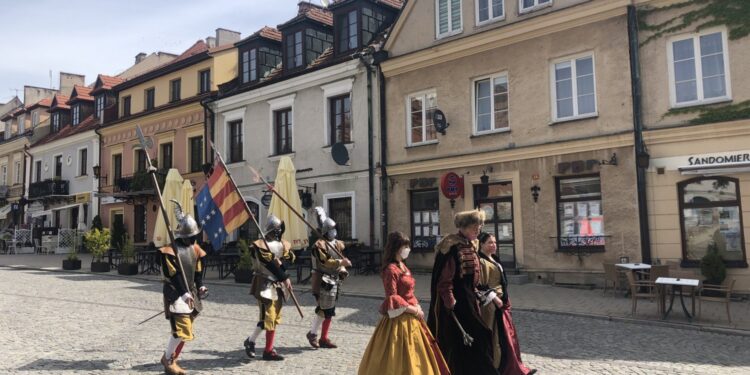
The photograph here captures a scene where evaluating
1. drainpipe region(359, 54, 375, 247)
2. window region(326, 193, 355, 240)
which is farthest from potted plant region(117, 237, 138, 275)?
drainpipe region(359, 54, 375, 247)

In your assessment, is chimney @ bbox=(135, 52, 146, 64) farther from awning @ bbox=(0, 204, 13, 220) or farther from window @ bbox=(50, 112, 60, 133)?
awning @ bbox=(0, 204, 13, 220)

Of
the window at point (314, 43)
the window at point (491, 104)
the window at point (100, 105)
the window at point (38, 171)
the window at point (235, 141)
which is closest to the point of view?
the window at point (491, 104)

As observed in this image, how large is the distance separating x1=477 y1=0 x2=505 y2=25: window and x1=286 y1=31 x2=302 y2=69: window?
24.5ft

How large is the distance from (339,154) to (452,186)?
424cm

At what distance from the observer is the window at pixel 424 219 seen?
1661 cm

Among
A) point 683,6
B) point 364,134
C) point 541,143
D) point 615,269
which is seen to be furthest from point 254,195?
point 683,6

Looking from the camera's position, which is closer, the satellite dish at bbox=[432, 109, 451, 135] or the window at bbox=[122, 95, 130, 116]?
the satellite dish at bbox=[432, 109, 451, 135]

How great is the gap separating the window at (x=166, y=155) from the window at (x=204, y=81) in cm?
303

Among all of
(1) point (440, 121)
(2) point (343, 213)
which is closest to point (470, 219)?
(1) point (440, 121)

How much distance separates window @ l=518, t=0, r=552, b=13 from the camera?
14.6 metres

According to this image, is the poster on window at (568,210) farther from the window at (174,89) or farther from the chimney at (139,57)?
the chimney at (139,57)

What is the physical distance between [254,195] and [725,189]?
15117 mm

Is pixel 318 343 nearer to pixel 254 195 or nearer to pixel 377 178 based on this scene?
pixel 377 178

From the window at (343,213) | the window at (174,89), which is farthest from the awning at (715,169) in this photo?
the window at (174,89)
